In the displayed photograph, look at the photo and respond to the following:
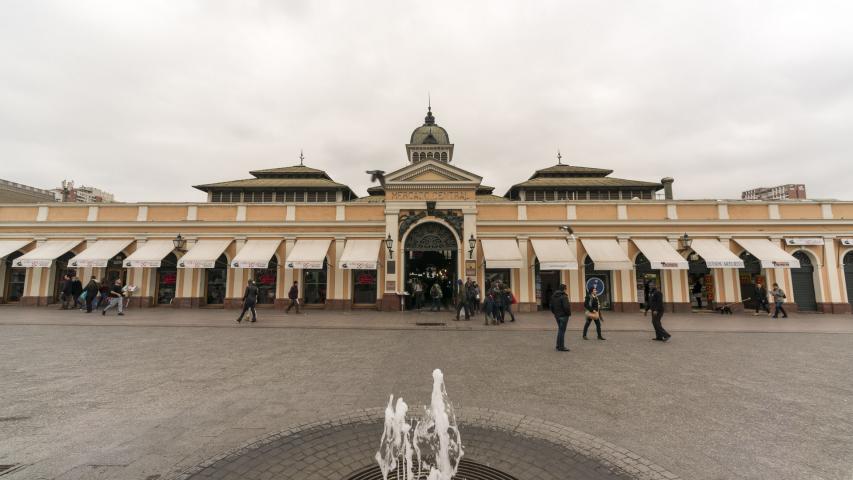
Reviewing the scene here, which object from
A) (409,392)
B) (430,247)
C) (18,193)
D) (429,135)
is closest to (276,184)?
(430,247)

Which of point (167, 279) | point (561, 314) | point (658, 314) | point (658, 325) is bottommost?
point (658, 325)

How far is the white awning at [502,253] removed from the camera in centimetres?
1956

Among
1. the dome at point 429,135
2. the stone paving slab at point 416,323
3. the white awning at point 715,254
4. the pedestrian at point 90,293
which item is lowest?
the stone paving slab at point 416,323

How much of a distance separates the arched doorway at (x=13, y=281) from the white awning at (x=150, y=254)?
22.7ft

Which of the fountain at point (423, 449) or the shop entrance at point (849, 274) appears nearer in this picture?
the fountain at point (423, 449)

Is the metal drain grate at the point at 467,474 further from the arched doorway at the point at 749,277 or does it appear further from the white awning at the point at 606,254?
the arched doorway at the point at 749,277

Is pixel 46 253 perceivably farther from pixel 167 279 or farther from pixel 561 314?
pixel 561 314

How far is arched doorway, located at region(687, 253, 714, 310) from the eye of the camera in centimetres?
2044

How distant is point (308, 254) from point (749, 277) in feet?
85.1

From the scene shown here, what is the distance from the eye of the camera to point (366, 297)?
21281mm

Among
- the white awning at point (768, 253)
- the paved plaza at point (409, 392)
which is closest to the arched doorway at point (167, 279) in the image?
the paved plaza at point (409, 392)

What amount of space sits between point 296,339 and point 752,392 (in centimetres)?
1097

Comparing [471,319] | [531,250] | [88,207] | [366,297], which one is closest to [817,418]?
[471,319]

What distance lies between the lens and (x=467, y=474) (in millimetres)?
3523
